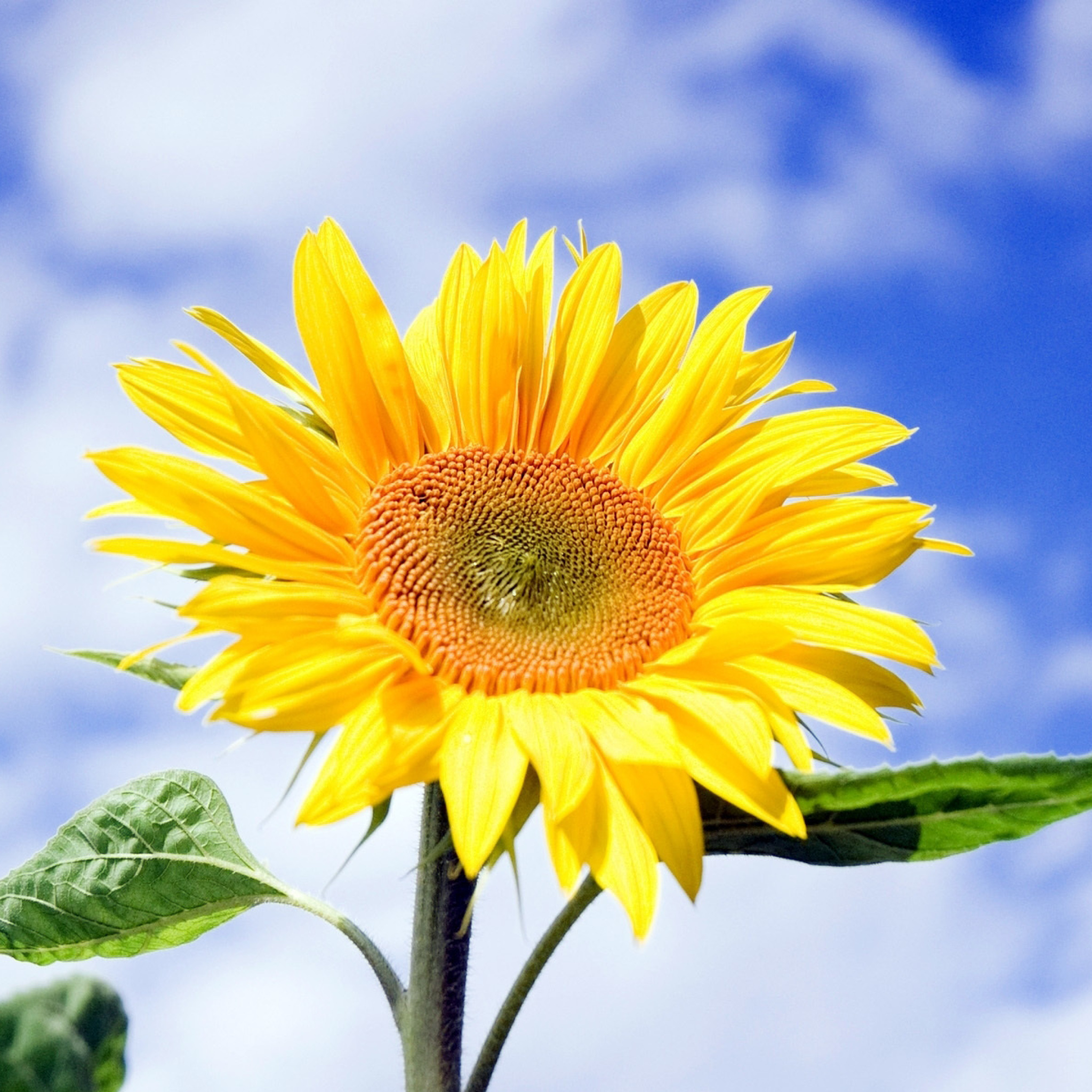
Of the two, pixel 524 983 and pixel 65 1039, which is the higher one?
pixel 524 983

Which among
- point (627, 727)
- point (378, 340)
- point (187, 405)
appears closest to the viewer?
point (627, 727)

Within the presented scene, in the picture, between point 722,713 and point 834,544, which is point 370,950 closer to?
point 722,713

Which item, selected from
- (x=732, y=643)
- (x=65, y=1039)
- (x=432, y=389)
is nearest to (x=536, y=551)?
(x=432, y=389)

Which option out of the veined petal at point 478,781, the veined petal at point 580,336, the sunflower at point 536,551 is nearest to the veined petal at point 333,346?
the sunflower at point 536,551

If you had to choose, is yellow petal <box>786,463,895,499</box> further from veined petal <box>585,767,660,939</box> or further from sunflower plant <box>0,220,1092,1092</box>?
veined petal <box>585,767,660,939</box>

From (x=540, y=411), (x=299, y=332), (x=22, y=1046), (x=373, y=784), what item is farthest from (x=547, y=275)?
(x=22, y=1046)

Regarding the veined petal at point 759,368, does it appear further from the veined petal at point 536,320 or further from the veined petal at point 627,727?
the veined petal at point 627,727

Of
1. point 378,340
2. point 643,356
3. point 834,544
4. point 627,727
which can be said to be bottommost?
point 627,727
